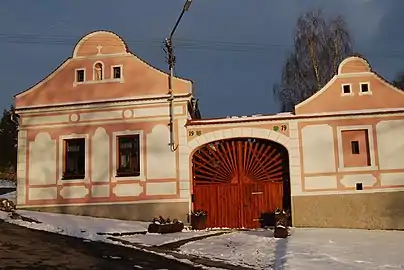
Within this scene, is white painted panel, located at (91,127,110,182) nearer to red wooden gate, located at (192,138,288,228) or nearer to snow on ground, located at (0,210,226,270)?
snow on ground, located at (0,210,226,270)

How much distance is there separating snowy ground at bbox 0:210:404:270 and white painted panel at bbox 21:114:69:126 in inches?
139

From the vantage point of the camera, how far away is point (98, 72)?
21891 mm

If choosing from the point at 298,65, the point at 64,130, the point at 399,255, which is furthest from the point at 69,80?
the point at 298,65

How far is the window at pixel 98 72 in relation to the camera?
858 inches

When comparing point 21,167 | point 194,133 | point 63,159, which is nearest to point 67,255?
point 194,133

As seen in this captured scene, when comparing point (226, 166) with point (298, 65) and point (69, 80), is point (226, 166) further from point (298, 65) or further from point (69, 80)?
point (298, 65)

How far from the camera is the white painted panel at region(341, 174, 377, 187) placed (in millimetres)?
19828

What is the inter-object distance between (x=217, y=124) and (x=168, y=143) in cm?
191

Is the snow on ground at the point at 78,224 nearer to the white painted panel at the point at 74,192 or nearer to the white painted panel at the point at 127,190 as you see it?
the white painted panel at the point at 74,192

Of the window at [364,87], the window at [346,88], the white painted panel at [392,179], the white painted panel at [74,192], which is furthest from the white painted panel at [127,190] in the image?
the window at [364,87]

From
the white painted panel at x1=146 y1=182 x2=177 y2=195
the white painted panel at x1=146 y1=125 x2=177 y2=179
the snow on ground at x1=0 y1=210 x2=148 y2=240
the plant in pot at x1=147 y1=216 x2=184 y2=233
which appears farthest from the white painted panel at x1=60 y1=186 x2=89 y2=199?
the plant in pot at x1=147 y1=216 x2=184 y2=233

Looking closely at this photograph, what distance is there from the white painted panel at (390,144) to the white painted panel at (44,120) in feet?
37.8

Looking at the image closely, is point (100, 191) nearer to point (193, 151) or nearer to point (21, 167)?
point (21, 167)

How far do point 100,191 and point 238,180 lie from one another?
5072 mm
